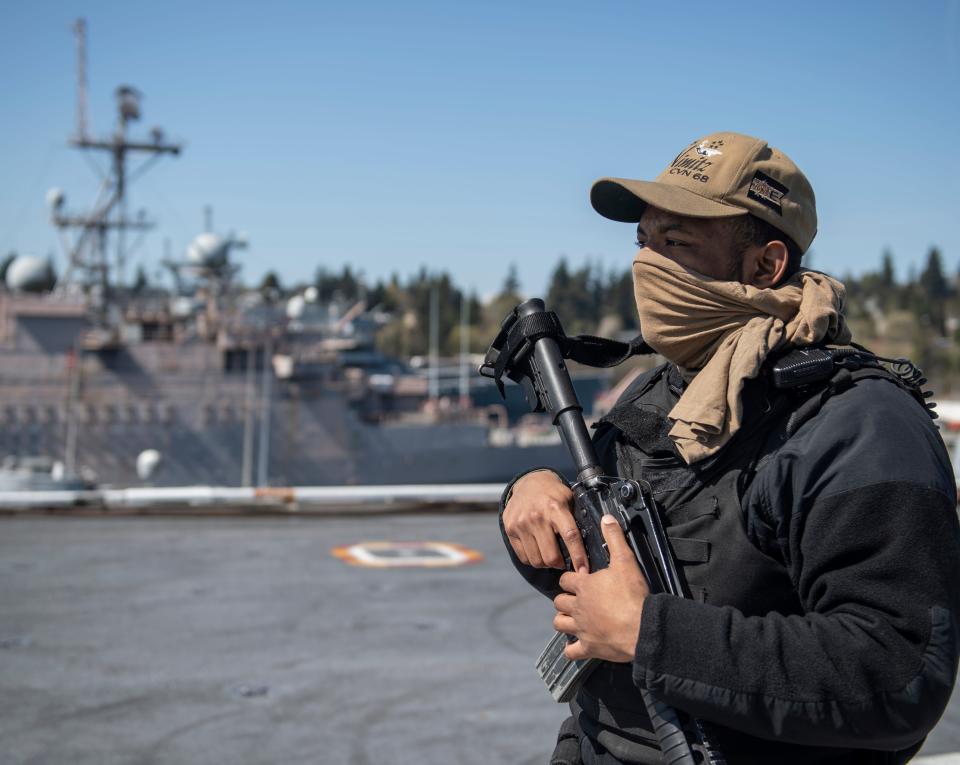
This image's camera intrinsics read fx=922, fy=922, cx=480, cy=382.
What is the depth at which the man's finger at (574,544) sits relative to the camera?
144cm

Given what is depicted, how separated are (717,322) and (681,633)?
49 centimetres

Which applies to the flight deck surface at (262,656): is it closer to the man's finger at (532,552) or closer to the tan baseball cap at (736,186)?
the man's finger at (532,552)

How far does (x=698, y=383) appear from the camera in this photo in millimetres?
1422

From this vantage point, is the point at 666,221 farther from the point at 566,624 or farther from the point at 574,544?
the point at 566,624

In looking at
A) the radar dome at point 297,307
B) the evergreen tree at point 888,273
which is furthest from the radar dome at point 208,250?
the evergreen tree at point 888,273

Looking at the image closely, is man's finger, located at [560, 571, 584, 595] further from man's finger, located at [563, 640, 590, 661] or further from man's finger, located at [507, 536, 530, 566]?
man's finger, located at [507, 536, 530, 566]

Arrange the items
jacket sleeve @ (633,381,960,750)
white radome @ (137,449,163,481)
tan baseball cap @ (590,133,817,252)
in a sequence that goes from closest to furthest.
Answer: jacket sleeve @ (633,381,960,750)
tan baseball cap @ (590,133,817,252)
white radome @ (137,449,163,481)

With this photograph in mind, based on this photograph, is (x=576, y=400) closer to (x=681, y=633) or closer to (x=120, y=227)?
(x=681, y=633)

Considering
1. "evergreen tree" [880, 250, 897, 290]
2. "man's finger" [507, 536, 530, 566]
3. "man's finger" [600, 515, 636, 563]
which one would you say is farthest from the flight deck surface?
"evergreen tree" [880, 250, 897, 290]

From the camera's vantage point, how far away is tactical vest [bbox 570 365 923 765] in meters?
1.36

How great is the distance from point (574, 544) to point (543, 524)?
0.09 meters

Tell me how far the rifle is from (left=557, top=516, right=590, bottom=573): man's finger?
0.01m

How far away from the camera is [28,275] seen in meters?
26.5

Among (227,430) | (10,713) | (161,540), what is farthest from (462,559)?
(227,430)
